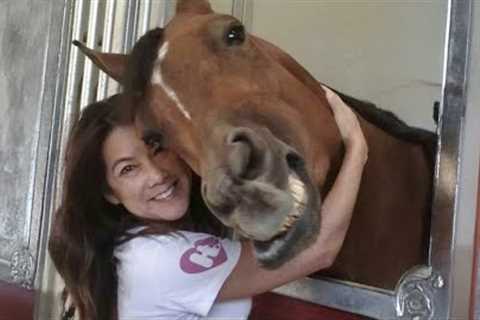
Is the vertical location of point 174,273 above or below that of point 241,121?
below

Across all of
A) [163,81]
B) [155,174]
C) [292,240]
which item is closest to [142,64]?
[163,81]

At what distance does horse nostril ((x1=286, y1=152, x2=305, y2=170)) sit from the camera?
0.71 meters

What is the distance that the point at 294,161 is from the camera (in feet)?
2.36

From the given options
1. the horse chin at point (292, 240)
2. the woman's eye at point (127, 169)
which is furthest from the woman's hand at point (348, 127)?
the woman's eye at point (127, 169)

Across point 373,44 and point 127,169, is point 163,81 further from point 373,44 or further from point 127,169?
point 373,44

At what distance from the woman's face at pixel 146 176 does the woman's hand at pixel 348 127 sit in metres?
0.19

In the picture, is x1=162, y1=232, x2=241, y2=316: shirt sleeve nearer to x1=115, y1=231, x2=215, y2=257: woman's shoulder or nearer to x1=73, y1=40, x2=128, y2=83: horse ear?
x1=115, y1=231, x2=215, y2=257: woman's shoulder

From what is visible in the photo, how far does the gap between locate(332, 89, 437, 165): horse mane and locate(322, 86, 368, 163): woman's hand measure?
0.12ft

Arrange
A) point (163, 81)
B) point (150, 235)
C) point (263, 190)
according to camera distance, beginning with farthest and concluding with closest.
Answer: point (150, 235) < point (163, 81) < point (263, 190)

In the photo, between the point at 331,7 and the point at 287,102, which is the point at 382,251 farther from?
the point at 331,7

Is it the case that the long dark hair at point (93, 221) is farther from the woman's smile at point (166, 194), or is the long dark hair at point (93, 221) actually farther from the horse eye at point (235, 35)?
the horse eye at point (235, 35)

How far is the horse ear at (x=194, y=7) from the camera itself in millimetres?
917

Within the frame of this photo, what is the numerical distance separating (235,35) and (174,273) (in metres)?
0.28

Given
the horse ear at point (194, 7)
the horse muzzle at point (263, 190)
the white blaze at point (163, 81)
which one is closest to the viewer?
the horse muzzle at point (263, 190)
